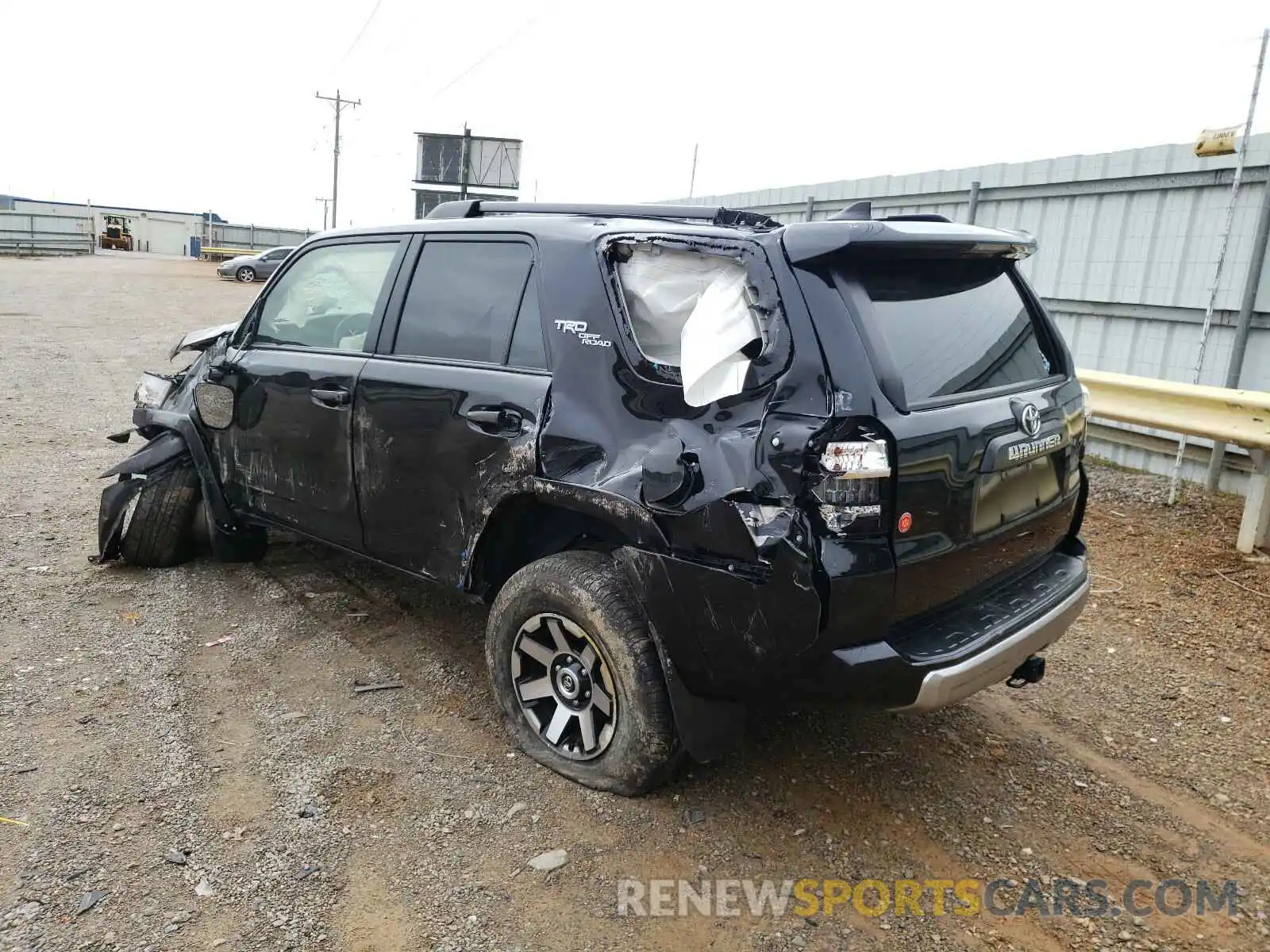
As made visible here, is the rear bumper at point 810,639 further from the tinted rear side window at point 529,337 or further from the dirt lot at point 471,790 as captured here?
the tinted rear side window at point 529,337

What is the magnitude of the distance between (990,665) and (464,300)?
88.9 inches

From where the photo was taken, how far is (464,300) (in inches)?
140

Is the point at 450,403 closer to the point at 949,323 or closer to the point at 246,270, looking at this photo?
the point at 949,323

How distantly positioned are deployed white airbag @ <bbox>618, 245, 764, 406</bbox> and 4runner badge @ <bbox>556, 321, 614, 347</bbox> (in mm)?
116

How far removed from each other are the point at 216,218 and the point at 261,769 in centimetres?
7876

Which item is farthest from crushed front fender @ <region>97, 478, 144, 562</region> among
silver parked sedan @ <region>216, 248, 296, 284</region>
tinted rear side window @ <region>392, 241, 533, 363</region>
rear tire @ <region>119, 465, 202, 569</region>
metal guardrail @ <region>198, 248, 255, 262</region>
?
metal guardrail @ <region>198, 248, 255, 262</region>

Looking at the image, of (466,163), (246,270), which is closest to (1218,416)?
(466,163)

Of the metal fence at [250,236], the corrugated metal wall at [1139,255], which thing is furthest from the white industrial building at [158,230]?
the corrugated metal wall at [1139,255]

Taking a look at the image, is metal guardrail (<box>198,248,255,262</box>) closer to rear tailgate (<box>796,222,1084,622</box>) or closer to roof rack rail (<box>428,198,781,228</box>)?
roof rack rail (<box>428,198,781,228</box>)

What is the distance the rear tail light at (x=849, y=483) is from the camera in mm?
2467

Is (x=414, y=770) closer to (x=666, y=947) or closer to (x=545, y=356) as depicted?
(x=666, y=947)

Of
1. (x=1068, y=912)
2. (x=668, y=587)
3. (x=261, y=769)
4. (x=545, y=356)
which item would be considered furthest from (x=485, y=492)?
(x=1068, y=912)

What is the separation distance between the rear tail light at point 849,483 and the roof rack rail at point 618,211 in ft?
3.15

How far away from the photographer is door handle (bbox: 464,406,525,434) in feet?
10.4
